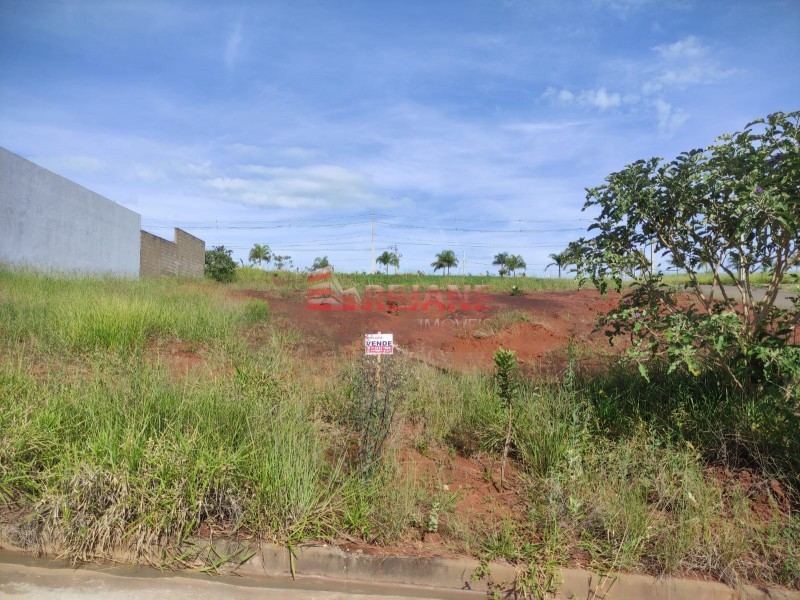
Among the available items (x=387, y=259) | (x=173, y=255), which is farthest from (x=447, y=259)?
(x=173, y=255)

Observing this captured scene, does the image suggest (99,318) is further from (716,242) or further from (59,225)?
(59,225)

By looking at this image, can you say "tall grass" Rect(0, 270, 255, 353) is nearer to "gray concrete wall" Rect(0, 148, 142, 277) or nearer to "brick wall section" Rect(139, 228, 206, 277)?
"gray concrete wall" Rect(0, 148, 142, 277)

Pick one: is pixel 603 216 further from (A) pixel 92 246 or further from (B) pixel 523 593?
(A) pixel 92 246

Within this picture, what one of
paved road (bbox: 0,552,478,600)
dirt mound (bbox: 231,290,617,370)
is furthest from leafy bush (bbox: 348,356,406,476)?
dirt mound (bbox: 231,290,617,370)

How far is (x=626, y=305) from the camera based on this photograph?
188 inches

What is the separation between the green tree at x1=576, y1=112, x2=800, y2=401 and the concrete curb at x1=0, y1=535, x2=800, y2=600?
4.66ft

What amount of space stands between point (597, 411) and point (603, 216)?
1650mm

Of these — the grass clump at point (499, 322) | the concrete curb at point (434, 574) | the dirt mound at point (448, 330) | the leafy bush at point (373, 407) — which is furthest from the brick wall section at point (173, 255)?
the concrete curb at point (434, 574)

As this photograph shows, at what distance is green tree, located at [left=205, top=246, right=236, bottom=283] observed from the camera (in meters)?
22.4

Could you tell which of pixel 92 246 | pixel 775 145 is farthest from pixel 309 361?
pixel 92 246

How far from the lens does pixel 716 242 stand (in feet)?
15.4

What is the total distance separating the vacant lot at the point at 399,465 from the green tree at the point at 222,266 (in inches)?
659

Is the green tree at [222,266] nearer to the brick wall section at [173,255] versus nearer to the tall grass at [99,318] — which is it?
the brick wall section at [173,255]

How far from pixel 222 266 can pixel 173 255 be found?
2.76 metres
